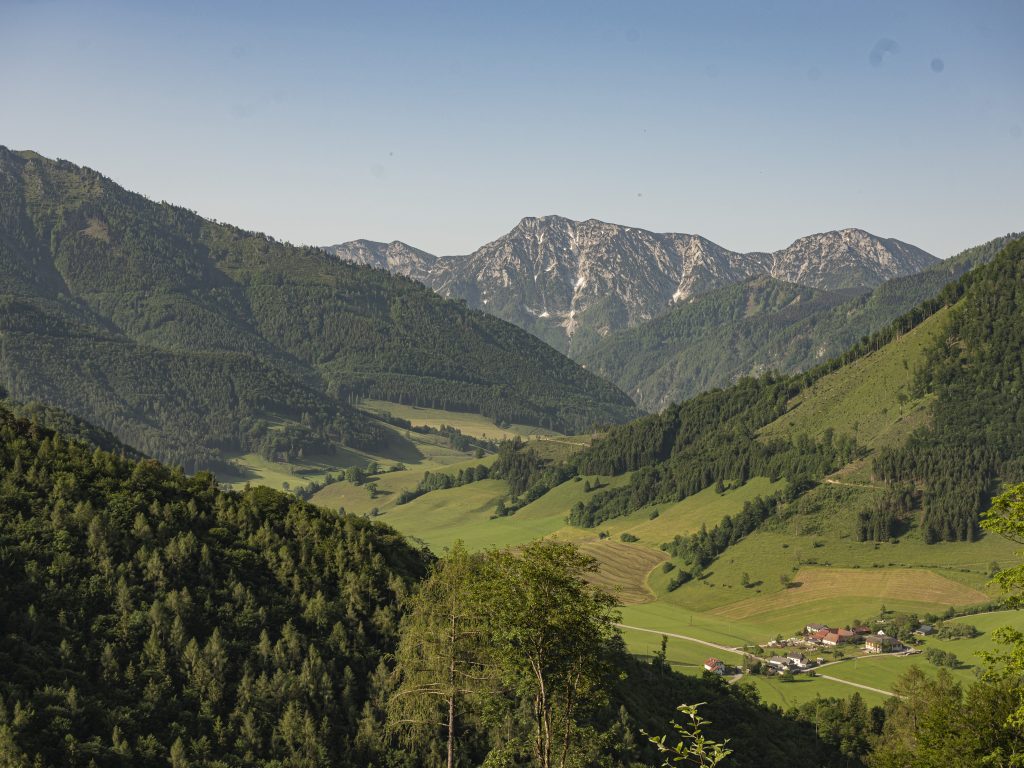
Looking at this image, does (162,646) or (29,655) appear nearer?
(29,655)

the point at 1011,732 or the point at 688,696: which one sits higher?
the point at 1011,732

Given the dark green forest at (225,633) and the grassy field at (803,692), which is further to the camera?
the grassy field at (803,692)

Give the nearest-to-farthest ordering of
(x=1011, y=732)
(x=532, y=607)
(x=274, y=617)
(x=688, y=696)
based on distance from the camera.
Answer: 1. (x=532, y=607)
2. (x=1011, y=732)
3. (x=274, y=617)
4. (x=688, y=696)

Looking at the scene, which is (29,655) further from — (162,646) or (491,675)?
(491,675)

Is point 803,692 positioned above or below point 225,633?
below

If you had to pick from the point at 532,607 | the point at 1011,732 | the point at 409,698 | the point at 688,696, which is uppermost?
the point at 532,607

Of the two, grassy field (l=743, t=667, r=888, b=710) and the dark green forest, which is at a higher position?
the dark green forest

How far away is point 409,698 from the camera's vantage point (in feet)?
201

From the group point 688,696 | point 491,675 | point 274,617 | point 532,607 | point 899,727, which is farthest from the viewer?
point 688,696

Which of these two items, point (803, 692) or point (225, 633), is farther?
point (803, 692)

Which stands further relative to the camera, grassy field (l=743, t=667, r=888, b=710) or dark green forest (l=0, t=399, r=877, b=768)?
grassy field (l=743, t=667, r=888, b=710)

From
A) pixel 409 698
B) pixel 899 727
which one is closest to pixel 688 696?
pixel 899 727

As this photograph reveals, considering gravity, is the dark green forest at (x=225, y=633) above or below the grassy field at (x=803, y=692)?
above

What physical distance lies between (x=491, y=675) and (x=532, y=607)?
9853 millimetres
